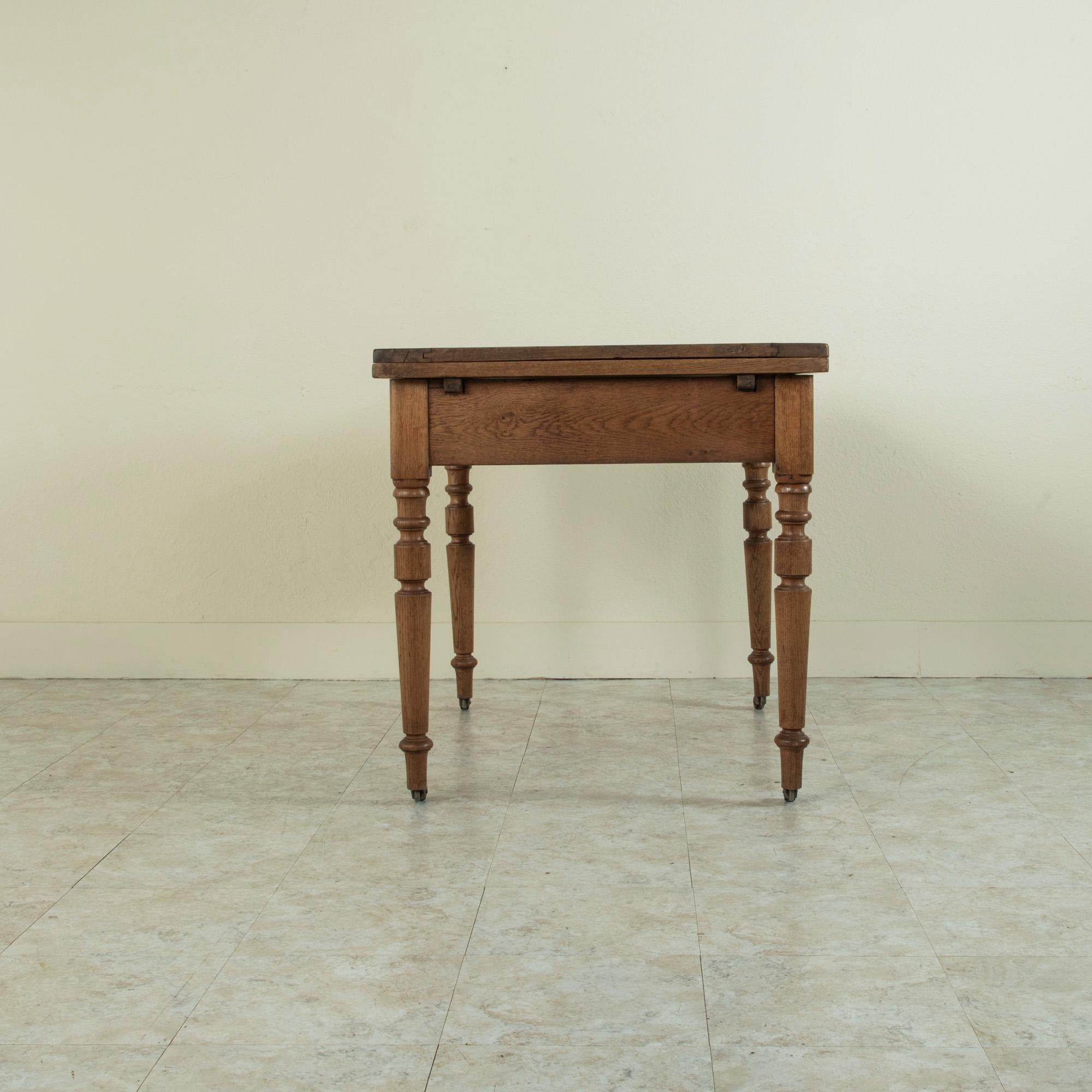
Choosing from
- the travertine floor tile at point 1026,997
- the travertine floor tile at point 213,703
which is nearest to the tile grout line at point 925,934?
the travertine floor tile at point 1026,997

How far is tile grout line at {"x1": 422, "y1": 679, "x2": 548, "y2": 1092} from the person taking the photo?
1159 millimetres

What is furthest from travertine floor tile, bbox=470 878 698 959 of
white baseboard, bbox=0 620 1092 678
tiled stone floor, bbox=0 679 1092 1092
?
white baseboard, bbox=0 620 1092 678

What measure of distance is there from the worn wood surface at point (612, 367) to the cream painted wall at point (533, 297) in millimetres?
951

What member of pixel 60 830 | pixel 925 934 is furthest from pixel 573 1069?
pixel 60 830

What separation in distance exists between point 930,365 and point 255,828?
5.97 feet

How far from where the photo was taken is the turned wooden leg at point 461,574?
253 cm

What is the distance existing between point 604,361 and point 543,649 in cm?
113

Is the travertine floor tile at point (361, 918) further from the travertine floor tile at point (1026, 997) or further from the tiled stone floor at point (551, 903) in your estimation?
the travertine floor tile at point (1026, 997)

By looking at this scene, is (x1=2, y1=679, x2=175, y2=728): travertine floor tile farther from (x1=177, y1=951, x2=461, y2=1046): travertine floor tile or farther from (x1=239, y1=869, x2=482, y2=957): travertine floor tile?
(x1=177, y1=951, x2=461, y2=1046): travertine floor tile

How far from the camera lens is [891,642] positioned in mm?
2793

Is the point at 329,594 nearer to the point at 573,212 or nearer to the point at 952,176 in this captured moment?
the point at 573,212

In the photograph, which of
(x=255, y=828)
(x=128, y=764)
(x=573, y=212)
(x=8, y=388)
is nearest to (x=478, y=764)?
(x=255, y=828)

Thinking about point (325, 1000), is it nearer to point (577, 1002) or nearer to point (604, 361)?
point (577, 1002)

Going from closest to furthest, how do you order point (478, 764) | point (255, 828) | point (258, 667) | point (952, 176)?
point (255, 828)
point (478, 764)
point (952, 176)
point (258, 667)
